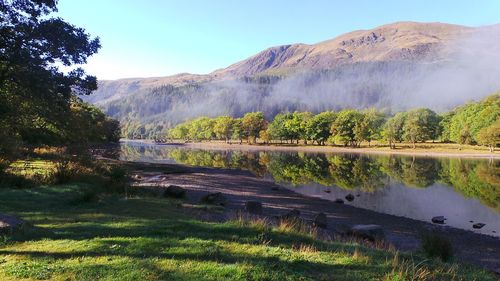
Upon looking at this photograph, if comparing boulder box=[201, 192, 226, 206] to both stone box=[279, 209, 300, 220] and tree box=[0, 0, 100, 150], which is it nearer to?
stone box=[279, 209, 300, 220]

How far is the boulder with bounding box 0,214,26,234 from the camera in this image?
9742 mm

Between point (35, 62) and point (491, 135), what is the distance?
318 ft

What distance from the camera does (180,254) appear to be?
8602 millimetres

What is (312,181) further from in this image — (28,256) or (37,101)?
(28,256)

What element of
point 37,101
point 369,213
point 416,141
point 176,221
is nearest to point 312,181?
point 369,213

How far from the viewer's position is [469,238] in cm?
2102

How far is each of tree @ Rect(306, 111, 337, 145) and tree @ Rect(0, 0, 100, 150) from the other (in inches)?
4915

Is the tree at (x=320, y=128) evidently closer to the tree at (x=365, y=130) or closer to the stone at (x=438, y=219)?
the tree at (x=365, y=130)

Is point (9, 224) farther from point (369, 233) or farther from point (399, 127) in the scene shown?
point (399, 127)

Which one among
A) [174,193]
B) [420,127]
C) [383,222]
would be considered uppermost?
[174,193]

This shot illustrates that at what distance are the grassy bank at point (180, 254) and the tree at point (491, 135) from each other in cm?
9541

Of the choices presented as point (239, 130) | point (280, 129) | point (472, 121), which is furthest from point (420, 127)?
point (239, 130)

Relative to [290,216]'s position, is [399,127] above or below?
below

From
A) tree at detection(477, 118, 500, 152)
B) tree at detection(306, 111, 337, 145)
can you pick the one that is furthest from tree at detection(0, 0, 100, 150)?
tree at detection(306, 111, 337, 145)
